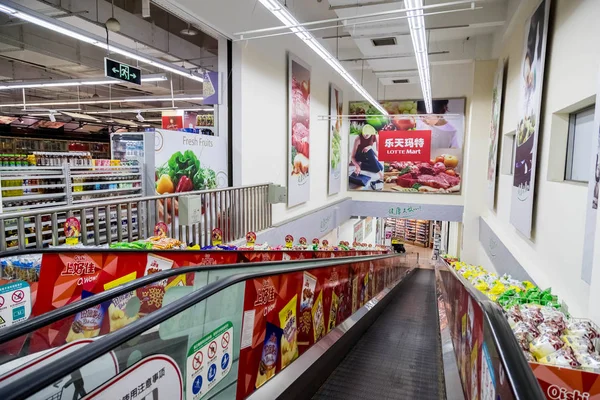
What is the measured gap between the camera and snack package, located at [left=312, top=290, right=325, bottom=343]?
135 inches

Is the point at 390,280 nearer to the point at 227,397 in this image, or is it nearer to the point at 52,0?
the point at 227,397

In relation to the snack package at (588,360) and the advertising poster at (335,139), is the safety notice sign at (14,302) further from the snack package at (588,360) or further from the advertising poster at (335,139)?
the advertising poster at (335,139)

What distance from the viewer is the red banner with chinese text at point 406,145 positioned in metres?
11.2

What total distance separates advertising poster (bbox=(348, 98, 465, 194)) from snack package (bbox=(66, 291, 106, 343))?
37.0ft

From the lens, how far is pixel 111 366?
132 centimetres

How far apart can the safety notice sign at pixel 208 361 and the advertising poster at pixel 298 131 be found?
24.7 feet

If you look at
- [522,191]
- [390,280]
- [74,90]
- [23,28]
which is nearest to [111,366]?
[522,191]

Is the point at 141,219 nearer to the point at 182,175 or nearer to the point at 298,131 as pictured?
the point at 182,175

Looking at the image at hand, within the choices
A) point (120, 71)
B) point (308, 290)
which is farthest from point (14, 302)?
point (120, 71)

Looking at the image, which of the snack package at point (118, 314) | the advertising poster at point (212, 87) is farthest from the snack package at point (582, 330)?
the advertising poster at point (212, 87)

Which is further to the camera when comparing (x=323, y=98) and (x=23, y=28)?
(x=323, y=98)

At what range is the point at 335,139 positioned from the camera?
43.8 ft

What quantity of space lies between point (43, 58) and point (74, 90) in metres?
4.68

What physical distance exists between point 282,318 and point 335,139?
36.2 feet
